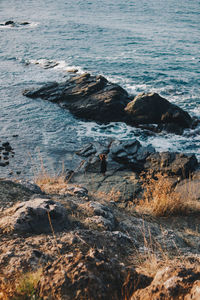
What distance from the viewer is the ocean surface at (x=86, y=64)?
14.9 metres

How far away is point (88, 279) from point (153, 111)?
51.2 ft

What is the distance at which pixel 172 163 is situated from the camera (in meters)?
11.7

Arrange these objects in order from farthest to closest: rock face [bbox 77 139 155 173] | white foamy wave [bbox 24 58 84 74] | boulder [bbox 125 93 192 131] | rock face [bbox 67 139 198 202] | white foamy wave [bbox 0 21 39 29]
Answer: white foamy wave [bbox 0 21 39 29] < white foamy wave [bbox 24 58 84 74] < boulder [bbox 125 93 192 131] < rock face [bbox 77 139 155 173] < rock face [bbox 67 139 198 202]

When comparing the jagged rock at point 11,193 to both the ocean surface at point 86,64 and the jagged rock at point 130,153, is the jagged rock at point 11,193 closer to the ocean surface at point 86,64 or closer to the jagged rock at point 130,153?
the ocean surface at point 86,64

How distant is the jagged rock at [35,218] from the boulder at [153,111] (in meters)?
13.7

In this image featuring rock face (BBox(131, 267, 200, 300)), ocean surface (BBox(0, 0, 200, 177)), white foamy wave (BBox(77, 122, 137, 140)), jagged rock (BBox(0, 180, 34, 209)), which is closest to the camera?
rock face (BBox(131, 267, 200, 300))

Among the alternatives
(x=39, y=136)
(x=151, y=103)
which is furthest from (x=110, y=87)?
(x=39, y=136)

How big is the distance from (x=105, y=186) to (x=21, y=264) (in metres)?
7.61

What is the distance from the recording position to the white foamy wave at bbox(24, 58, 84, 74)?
25.3m

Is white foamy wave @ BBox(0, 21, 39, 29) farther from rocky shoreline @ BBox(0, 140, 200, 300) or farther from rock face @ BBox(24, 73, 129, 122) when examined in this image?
rocky shoreline @ BBox(0, 140, 200, 300)

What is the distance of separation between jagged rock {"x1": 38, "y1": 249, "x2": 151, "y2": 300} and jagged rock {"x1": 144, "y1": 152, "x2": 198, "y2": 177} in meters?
9.05

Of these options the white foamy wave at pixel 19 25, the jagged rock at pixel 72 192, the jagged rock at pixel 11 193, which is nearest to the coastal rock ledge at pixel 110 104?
the jagged rock at pixel 72 192

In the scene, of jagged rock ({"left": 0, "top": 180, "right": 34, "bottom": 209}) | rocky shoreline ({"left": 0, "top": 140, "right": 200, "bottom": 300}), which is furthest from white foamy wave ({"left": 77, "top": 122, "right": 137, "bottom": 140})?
jagged rock ({"left": 0, "top": 180, "right": 34, "bottom": 209})

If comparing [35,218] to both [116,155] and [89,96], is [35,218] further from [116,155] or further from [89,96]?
[89,96]
